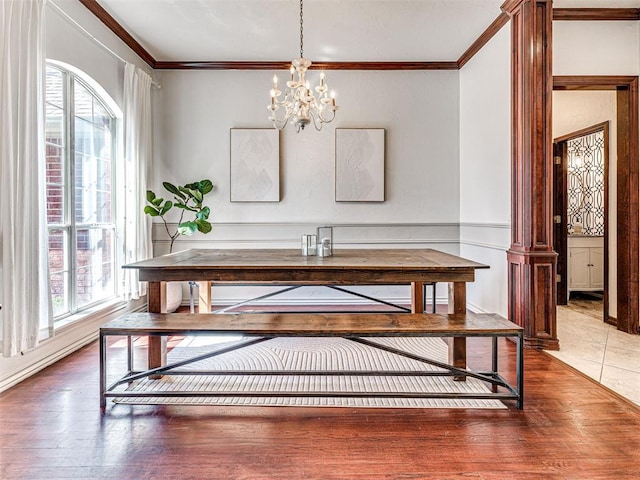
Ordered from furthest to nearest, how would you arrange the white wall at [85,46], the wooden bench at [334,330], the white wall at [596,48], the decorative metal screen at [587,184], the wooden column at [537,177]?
1. the decorative metal screen at [587,184]
2. the white wall at [596,48]
3. the wooden column at [537,177]
4. the white wall at [85,46]
5. the wooden bench at [334,330]

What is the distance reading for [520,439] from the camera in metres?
1.89

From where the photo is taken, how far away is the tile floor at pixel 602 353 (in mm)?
2584

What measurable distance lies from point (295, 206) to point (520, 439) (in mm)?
3476

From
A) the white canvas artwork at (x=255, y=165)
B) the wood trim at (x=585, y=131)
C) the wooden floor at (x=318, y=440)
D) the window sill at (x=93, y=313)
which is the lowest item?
the wooden floor at (x=318, y=440)

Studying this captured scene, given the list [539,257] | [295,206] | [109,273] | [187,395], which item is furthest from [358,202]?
[187,395]

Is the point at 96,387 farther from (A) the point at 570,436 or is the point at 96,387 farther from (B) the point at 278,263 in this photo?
(A) the point at 570,436

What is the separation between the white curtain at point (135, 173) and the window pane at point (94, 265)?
0.49ft

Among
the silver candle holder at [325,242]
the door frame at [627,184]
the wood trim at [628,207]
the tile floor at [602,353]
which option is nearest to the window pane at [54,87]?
the silver candle holder at [325,242]

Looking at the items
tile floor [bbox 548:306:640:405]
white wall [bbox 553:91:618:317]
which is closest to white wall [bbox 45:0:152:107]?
tile floor [bbox 548:306:640:405]

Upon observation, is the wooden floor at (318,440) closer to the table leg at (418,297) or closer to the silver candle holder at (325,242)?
the table leg at (418,297)

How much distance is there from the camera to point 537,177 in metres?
3.18

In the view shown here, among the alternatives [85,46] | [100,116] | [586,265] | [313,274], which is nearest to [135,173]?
[100,116]

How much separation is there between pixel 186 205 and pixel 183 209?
0.17 meters

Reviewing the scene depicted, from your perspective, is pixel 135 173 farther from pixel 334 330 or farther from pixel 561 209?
pixel 561 209
